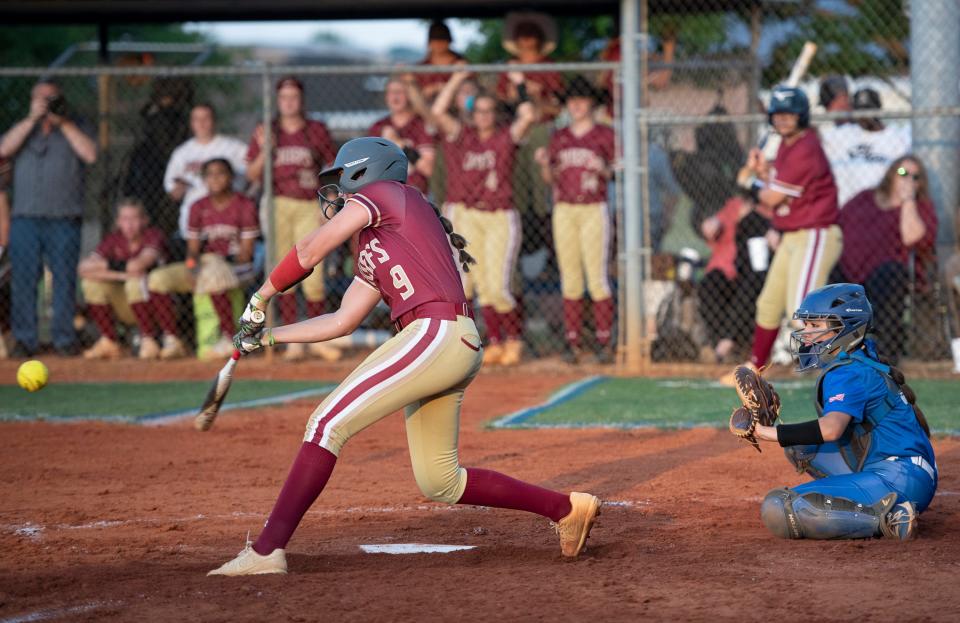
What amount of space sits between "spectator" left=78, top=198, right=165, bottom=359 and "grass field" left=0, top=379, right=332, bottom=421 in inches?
59.6

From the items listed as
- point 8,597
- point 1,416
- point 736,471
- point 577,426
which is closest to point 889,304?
point 577,426

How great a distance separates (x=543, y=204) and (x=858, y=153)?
10.6 feet

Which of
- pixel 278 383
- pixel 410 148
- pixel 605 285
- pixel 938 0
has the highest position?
pixel 938 0

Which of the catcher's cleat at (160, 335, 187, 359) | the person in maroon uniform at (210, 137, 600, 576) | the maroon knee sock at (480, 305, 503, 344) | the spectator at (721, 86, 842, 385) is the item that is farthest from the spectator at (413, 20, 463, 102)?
the person in maroon uniform at (210, 137, 600, 576)

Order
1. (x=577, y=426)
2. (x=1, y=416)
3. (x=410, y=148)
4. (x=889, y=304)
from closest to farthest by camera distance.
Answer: (x=577, y=426) → (x=1, y=416) → (x=889, y=304) → (x=410, y=148)

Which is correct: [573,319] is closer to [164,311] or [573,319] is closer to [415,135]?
[415,135]

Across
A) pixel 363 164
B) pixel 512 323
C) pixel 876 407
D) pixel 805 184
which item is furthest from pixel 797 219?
pixel 363 164

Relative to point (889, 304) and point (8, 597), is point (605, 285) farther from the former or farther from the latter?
point (8, 597)

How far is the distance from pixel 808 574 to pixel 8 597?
Result: 286 centimetres

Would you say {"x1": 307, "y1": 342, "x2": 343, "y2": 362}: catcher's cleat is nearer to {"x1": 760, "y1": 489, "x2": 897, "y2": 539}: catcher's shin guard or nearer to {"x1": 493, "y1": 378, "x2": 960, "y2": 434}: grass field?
{"x1": 493, "y1": 378, "x2": 960, "y2": 434}: grass field

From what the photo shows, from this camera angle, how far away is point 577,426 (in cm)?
849

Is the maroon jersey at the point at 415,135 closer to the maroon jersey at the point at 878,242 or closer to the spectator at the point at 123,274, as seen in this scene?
the spectator at the point at 123,274

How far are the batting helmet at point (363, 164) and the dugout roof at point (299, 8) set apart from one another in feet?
28.1

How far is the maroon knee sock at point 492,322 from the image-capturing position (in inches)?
470
